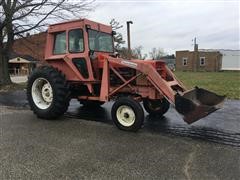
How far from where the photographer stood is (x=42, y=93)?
8375 mm

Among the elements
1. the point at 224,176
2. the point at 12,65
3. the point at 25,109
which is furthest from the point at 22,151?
the point at 12,65

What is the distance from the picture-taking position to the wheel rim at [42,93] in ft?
26.8

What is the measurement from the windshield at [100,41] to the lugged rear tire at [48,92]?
1.14 meters

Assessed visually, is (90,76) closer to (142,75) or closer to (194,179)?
(142,75)

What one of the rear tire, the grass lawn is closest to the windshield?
the rear tire

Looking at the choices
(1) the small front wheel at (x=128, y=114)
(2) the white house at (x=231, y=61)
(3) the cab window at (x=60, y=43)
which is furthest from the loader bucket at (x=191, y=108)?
(2) the white house at (x=231, y=61)

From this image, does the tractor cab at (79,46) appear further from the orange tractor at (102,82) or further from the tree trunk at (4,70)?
the tree trunk at (4,70)

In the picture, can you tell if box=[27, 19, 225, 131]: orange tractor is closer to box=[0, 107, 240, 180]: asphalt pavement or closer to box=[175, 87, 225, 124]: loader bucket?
box=[175, 87, 225, 124]: loader bucket

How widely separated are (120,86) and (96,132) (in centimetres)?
130

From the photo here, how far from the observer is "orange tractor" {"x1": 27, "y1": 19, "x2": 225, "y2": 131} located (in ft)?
21.4

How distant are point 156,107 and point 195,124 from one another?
4.42 feet

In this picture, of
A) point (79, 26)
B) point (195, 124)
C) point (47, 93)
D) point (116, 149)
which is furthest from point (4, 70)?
point (116, 149)

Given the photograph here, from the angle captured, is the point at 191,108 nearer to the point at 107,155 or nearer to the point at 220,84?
the point at 107,155

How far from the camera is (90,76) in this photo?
761 centimetres
